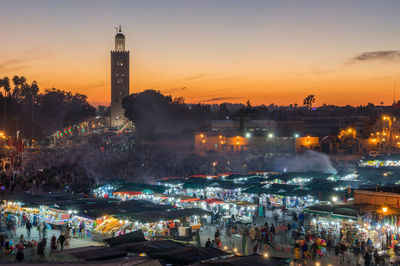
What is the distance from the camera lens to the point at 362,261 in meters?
14.9

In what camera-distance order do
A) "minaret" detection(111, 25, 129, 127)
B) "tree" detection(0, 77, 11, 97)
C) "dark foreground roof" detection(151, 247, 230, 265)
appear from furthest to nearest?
1. "minaret" detection(111, 25, 129, 127)
2. "tree" detection(0, 77, 11, 97)
3. "dark foreground roof" detection(151, 247, 230, 265)

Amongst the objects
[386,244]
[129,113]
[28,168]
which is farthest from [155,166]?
[129,113]

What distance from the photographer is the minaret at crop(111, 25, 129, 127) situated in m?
96.4

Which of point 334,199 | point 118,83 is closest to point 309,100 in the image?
point 118,83

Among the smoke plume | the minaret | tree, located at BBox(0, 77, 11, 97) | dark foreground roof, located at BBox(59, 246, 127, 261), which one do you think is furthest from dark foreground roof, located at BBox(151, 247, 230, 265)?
the minaret

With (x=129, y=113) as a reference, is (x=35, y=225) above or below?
below

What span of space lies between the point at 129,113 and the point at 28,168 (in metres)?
41.4

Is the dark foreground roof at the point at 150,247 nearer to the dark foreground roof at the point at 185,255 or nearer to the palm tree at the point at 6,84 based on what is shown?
the dark foreground roof at the point at 185,255

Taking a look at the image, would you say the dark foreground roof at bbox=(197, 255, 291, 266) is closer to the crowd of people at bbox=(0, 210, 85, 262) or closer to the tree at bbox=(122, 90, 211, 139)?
the crowd of people at bbox=(0, 210, 85, 262)

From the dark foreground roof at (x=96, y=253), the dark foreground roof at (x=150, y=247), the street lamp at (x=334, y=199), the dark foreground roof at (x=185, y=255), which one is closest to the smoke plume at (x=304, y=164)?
the street lamp at (x=334, y=199)

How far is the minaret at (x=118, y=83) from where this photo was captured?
9644 cm

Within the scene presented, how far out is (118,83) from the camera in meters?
96.4

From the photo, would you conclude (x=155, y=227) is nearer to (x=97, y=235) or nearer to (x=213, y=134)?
(x=97, y=235)

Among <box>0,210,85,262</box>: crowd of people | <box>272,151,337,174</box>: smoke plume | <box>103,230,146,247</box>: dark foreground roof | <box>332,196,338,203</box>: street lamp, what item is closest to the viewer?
<box>103,230,146,247</box>: dark foreground roof
